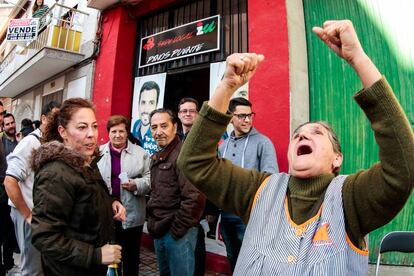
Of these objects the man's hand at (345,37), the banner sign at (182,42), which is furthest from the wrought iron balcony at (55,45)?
the man's hand at (345,37)

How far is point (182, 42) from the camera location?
5.62 metres

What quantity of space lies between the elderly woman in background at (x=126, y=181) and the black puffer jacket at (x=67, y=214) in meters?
1.33

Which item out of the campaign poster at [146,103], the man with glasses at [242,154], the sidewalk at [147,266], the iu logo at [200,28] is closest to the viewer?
the man with glasses at [242,154]

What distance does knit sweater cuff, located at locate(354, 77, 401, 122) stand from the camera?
1.07 metres

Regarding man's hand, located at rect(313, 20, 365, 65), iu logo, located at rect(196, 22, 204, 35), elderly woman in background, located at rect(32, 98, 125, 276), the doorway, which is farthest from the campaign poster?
man's hand, located at rect(313, 20, 365, 65)

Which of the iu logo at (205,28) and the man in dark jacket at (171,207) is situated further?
the iu logo at (205,28)

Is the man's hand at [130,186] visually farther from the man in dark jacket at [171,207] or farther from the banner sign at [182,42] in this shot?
the banner sign at [182,42]

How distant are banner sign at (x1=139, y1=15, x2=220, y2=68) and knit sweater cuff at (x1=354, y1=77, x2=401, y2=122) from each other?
4.14m

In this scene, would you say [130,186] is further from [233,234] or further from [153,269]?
[153,269]

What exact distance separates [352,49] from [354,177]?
1.75 ft

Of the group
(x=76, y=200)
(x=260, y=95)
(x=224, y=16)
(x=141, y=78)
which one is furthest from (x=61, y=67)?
(x=76, y=200)

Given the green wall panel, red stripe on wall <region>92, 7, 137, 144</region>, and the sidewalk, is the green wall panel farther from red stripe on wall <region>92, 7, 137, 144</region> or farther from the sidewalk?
red stripe on wall <region>92, 7, 137, 144</region>

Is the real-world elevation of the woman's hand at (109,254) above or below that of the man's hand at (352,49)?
below

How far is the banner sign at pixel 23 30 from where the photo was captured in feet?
26.6
